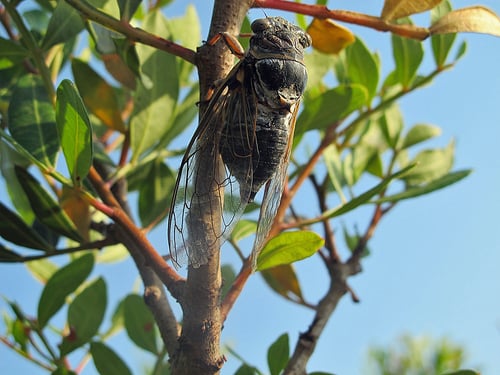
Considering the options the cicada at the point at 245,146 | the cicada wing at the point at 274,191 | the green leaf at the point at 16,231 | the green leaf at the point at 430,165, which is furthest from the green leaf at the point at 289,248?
the green leaf at the point at 430,165

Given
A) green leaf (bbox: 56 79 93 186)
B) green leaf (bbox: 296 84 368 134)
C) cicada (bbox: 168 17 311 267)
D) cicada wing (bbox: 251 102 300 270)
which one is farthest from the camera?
green leaf (bbox: 296 84 368 134)

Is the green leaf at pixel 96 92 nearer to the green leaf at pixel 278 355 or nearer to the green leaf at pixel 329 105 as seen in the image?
the green leaf at pixel 329 105

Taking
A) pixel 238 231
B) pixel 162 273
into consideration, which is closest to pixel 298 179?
pixel 238 231

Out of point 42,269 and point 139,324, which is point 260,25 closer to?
point 139,324

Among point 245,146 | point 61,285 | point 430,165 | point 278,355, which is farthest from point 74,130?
Answer: point 430,165

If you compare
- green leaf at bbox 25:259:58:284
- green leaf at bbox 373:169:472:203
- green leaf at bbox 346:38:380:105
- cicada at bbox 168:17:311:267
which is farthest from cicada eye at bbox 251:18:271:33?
green leaf at bbox 25:259:58:284

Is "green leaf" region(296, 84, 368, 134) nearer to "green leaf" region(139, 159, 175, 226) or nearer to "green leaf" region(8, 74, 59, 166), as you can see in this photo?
"green leaf" region(139, 159, 175, 226)

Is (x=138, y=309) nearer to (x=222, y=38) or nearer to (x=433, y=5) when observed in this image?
(x=222, y=38)
